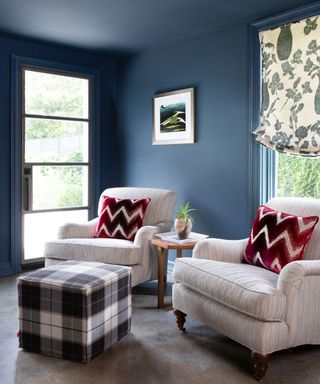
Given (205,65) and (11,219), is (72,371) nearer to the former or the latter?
(11,219)

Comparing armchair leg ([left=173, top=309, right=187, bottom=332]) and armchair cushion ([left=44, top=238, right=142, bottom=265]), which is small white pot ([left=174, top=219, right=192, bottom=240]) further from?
armchair leg ([left=173, top=309, right=187, bottom=332])

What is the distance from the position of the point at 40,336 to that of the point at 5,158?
2358mm

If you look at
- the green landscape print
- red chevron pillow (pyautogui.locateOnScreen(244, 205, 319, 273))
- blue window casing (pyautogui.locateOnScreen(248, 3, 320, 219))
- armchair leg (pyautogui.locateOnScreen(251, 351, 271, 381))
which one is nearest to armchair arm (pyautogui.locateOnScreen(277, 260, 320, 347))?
armchair leg (pyautogui.locateOnScreen(251, 351, 271, 381))

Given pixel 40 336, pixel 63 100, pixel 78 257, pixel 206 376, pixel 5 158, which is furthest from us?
pixel 63 100

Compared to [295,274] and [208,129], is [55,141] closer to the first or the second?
[208,129]

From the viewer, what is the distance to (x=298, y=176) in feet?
11.8

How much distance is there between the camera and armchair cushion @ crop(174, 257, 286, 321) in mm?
2326

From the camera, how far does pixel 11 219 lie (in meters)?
4.57

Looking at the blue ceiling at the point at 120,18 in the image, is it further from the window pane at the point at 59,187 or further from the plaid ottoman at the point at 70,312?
the plaid ottoman at the point at 70,312

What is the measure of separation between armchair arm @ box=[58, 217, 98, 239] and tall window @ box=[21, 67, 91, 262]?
2.65 ft

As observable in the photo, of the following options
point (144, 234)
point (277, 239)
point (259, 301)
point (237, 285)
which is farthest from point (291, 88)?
point (259, 301)

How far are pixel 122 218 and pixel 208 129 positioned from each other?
3.73ft

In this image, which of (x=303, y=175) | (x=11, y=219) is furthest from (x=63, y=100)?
(x=303, y=175)

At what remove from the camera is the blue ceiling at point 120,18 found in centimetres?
352
